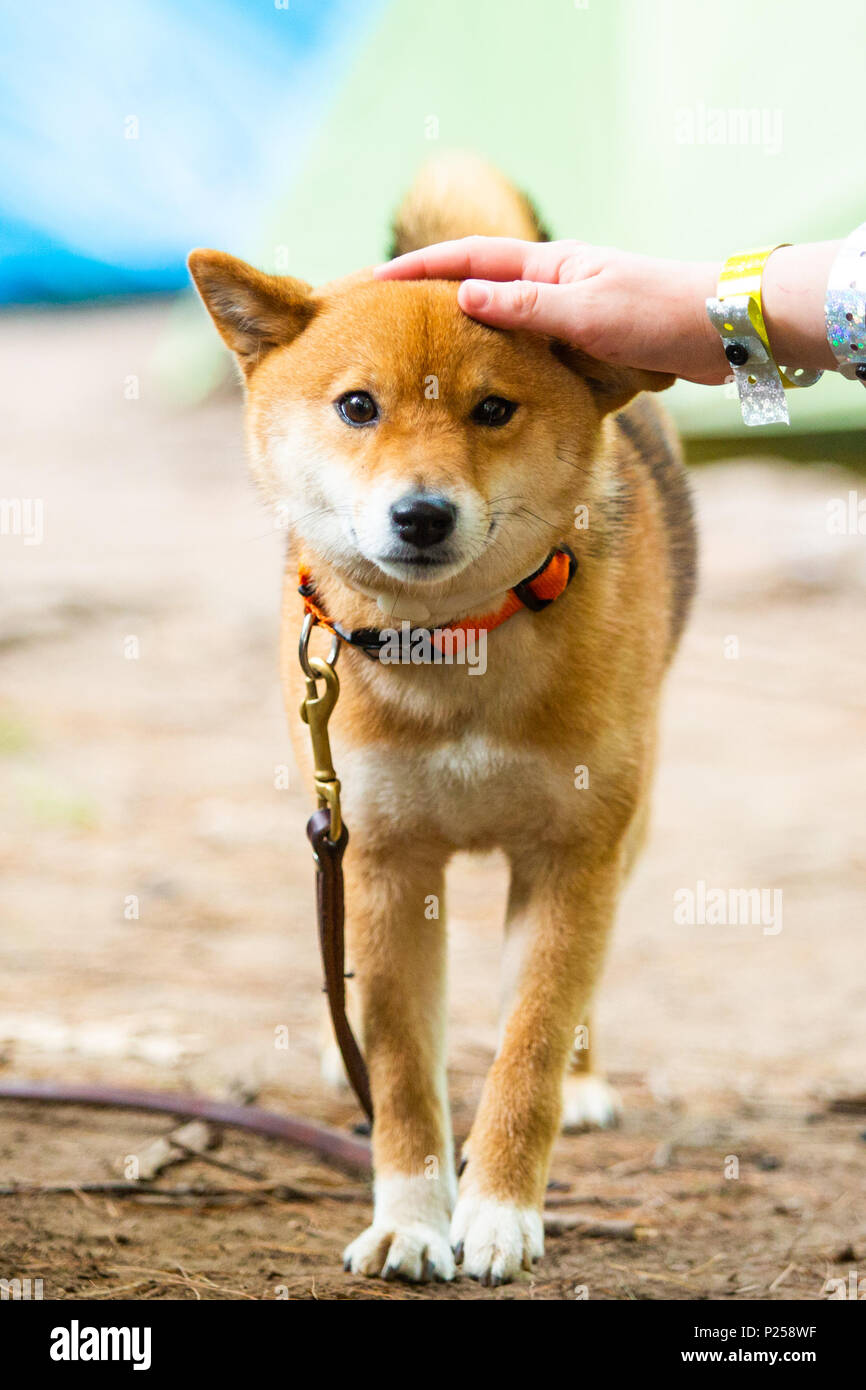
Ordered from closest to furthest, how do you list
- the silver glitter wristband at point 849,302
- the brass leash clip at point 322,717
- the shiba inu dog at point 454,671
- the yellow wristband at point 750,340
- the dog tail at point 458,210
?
the silver glitter wristband at point 849,302, the yellow wristband at point 750,340, the shiba inu dog at point 454,671, the brass leash clip at point 322,717, the dog tail at point 458,210

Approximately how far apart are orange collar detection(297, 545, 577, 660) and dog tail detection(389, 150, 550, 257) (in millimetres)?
907

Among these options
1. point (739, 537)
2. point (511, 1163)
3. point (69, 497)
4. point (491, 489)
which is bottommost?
point (511, 1163)

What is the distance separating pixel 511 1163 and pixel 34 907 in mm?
3191

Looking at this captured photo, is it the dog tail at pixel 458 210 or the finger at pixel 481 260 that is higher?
the dog tail at pixel 458 210

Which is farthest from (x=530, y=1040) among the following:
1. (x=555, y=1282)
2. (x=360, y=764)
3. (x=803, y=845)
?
(x=803, y=845)

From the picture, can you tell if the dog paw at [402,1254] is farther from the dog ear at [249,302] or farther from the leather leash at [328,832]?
the dog ear at [249,302]

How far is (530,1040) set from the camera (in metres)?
2.65

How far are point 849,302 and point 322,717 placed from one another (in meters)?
1.19

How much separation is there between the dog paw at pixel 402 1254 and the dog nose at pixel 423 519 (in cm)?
135

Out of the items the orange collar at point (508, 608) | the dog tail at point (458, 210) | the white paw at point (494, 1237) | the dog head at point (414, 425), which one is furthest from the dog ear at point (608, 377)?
the white paw at point (494, 1237)

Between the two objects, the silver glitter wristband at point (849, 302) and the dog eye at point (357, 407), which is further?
the dog eye at point (357, 407)

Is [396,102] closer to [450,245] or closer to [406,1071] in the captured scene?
[450,245]

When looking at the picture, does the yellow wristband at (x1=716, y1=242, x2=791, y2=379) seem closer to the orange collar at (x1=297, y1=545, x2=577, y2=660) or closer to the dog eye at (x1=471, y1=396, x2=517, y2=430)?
the dog eye at (x1=471, y1=396, x2=517, y2=430)

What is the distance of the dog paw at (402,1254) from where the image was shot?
2533 millimetres
